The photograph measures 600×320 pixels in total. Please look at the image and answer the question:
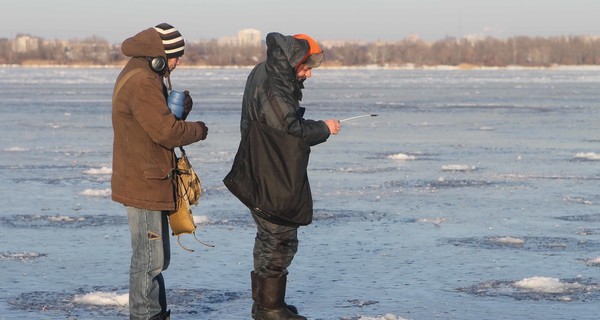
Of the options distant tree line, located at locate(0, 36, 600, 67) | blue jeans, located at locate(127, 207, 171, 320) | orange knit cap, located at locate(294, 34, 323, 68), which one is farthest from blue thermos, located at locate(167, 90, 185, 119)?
distant tree line, located at locate(0, 36, 600, 67)

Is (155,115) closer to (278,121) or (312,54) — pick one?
(278,121)

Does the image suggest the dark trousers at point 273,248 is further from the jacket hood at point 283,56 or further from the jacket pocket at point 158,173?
the jacket hood at point 283,56

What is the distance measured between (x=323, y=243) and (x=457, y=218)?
2.06 m

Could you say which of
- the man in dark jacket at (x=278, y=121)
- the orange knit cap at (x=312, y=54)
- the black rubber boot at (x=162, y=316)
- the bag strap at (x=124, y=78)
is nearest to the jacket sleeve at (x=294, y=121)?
the man in dark jacket at (x=278, y=121)

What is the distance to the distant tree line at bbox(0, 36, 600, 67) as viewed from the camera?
156500 millimetres

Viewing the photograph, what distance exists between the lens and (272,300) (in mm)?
6227

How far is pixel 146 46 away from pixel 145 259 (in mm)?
1147

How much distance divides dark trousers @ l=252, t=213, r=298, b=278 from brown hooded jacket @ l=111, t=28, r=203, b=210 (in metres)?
0.70

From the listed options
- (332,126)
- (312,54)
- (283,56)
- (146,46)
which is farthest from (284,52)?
(146,46)

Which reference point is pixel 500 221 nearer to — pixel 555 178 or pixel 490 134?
pixel 555 178

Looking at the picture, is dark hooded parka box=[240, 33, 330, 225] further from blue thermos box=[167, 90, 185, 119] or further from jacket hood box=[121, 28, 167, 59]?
jacket hood box=[121, 28, 167, 59]

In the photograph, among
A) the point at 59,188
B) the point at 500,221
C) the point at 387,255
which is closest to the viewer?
the point at 387,255

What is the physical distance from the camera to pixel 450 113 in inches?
1190

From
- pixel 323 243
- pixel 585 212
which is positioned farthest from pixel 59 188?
pixel 585 212
